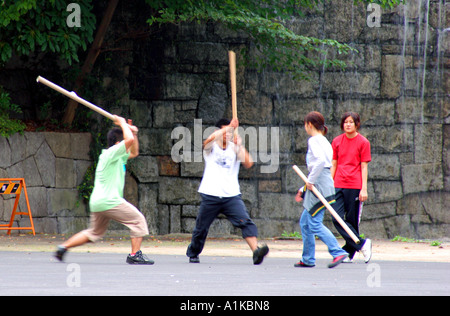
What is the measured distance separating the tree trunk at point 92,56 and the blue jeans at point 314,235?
6.13m

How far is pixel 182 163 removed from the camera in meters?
13.3

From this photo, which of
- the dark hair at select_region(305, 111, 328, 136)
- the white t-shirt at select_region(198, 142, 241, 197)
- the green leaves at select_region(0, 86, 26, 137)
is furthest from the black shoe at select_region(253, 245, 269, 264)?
the green leaves at select_region(0, 86, 26, 137)

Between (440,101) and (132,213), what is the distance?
795 cm

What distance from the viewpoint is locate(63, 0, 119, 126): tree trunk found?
12477 millimetres

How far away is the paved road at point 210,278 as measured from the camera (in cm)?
548

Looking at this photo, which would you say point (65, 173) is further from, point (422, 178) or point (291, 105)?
point (422, 178)

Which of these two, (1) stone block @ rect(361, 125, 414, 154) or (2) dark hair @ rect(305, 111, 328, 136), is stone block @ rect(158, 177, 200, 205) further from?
(2) dark hair @ rect(305, 111, 328, 136)

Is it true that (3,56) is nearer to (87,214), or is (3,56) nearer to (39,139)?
(39,139)

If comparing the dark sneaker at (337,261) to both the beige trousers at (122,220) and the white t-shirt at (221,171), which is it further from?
the beige trousers at (122,220)

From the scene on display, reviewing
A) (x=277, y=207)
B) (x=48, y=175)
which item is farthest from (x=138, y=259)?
(x=277, y=207)

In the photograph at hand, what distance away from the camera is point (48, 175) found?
1251 centimetres

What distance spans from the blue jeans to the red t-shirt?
2.54 ft

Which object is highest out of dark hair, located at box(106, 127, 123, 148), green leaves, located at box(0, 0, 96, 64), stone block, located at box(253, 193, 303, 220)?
green leaves, located at box(0, 0, 96, 64)

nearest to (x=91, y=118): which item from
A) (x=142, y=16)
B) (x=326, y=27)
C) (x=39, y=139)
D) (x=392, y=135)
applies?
(x=39, y=139)
